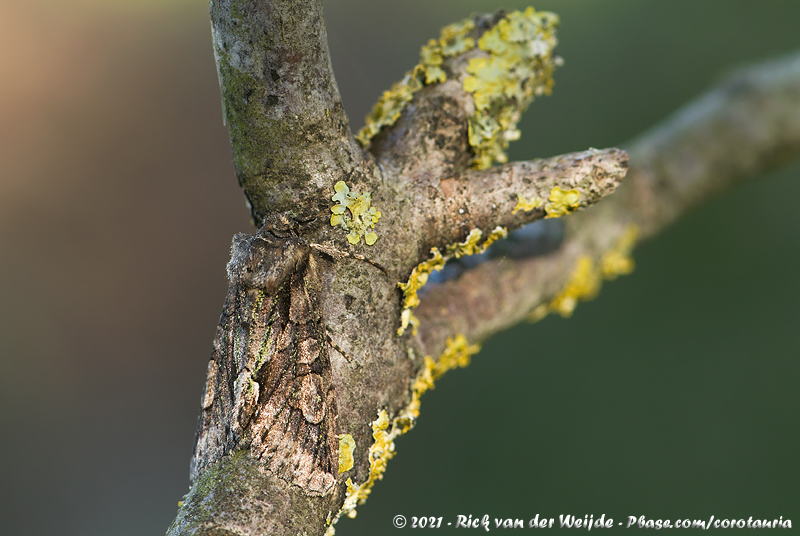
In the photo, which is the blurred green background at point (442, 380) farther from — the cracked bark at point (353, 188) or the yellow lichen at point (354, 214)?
the yellow lichen at point (354, 214)

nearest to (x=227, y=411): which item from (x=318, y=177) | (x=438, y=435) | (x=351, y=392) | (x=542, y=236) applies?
(x=351, y=392)

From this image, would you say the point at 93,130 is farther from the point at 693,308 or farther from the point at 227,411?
the point at 693,308

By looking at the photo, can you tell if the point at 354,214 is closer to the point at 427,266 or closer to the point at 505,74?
the point at 427,266

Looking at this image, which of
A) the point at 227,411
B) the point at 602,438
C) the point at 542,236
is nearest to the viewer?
the point at 227,411

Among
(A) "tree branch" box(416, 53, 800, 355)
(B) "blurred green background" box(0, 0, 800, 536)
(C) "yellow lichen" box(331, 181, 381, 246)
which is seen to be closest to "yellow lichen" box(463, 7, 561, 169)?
(C) "yellow lichen" box(331, 181, 381, 246)

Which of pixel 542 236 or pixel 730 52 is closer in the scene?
pixel 542 236
